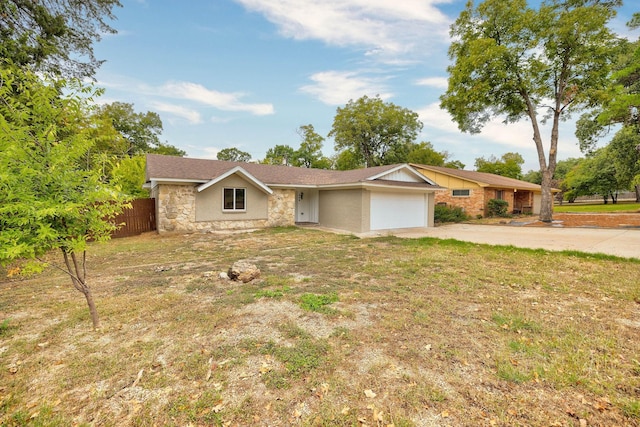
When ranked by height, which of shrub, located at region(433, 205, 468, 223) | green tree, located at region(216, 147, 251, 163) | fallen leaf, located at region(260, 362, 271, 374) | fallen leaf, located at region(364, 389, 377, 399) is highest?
green tree, located at region(216, 147, 251, 163)

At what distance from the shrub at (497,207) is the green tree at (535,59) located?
12.2ft

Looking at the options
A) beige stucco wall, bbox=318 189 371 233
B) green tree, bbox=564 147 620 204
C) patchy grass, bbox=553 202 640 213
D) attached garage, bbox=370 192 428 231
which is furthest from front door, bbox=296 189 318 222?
green tree, bbox=564 147 620 204

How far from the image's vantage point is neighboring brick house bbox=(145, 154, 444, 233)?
12.4 m

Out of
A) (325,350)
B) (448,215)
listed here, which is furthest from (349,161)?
(325,350)

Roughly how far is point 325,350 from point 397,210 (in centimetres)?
1209

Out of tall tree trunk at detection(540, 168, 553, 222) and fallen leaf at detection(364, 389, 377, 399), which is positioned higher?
tall tree trunk at detection(540, 168, 553, 222)

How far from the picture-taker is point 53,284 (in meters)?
5.43

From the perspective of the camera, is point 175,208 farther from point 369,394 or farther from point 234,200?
point 369,394

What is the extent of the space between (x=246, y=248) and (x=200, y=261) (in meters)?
2.03

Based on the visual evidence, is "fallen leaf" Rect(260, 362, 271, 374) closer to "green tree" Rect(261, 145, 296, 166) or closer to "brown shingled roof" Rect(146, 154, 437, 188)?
"brown shingled roof" Rect(146, 154, 437, 188)

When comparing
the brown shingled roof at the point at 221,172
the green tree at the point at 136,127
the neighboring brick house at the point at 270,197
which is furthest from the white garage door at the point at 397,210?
the green tree at the point at 136,127

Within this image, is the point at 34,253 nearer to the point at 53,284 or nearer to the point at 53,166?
the point at 53,166

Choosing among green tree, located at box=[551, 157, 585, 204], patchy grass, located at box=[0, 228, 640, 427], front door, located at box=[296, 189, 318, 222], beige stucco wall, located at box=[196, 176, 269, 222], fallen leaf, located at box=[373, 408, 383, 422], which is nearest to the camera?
fallen leaf, located at box=[373, 408, 383, 422]

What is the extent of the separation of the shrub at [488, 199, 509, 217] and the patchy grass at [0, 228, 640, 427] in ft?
54.2
